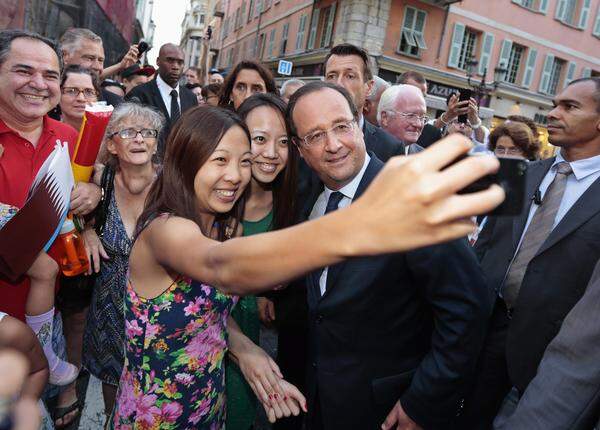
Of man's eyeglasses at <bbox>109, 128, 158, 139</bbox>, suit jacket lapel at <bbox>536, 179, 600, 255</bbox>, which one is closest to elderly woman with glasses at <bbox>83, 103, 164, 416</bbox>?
man's eyeglasses at <bbox>109, 128, 158, 139</bbox>

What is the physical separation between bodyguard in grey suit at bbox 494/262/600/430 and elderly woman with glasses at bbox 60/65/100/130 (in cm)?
335

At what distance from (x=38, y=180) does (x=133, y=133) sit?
0.74 m

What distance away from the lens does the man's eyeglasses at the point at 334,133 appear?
184 centimetres

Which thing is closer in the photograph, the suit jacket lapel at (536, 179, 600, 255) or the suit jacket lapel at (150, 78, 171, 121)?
the suit jacket lapel at (536, 179, 600, 255)

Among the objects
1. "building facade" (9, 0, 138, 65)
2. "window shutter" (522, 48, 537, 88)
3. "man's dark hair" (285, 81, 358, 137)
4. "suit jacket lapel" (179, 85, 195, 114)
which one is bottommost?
"man's dark hair" (285, 81, 358, 137)

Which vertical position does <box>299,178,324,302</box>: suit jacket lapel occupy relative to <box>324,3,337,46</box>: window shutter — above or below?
below

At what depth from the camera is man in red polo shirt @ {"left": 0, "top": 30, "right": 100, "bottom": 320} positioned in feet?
6.63

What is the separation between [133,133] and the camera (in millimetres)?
2418

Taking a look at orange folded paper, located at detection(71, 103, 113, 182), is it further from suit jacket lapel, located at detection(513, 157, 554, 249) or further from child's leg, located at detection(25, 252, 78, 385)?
suit jacket lapel, located at detection(513, 157, 554, 249)

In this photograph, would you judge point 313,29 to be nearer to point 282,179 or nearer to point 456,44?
point 456,44

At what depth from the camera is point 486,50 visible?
17.4 m

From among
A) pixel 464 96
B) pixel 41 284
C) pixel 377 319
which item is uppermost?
pixel 464 96

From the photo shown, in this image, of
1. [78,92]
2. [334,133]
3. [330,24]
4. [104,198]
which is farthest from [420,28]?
[104,198]

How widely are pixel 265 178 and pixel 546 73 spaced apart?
21.7m
